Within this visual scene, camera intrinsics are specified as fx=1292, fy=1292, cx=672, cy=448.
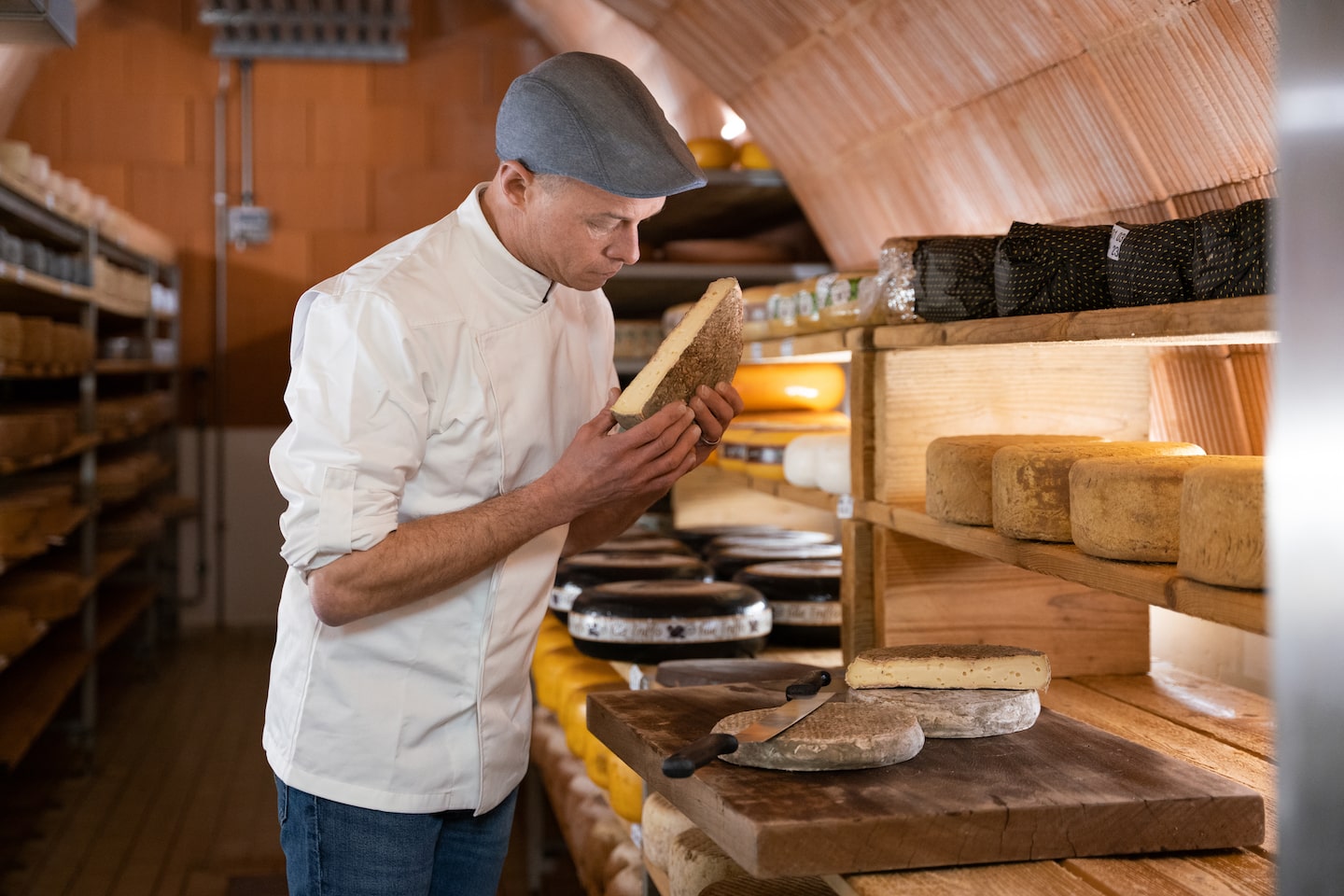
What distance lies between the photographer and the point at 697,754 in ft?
4.29

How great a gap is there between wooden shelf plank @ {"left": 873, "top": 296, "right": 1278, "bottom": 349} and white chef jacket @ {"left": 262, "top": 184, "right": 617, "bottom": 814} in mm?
548

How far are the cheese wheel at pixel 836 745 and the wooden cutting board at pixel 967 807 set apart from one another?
11 millimetres

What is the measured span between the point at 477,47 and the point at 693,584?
547 cm

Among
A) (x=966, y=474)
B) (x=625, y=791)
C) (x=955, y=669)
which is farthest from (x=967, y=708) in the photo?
(x=625, y=791)

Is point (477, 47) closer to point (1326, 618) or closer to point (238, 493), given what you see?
point (238, 493)

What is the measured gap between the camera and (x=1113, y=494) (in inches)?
55.0

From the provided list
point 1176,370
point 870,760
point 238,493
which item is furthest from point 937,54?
point 238,493

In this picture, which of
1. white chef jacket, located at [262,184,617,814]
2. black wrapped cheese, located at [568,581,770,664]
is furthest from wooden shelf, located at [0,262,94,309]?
white chef jacket, located at [262,184,617,814]

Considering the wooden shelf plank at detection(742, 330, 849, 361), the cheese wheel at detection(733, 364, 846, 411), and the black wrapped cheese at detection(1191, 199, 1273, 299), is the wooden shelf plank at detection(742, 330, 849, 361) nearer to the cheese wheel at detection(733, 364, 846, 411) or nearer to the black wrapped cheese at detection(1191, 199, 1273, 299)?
the cheese wheel at detection(733, 364, 846, 411)

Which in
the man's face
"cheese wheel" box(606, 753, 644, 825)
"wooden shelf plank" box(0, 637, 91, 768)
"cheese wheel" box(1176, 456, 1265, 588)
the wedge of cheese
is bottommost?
"wooden shelf plank" box(0, 637, 91, 768)

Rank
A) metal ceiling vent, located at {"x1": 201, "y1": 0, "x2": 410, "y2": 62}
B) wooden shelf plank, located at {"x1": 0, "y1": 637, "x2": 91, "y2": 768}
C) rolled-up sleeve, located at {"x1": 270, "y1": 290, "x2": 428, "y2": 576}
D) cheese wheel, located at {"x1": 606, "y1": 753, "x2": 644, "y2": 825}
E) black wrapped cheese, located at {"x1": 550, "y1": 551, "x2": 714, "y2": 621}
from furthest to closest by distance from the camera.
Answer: metal ceiling vent, located at {"x1": 201, "y1": 0, "x2": 410, "y2": 62} < wooden shelf plank, located at {"x1": 0, "y1": 637, "x2": 91, "y2": 768} < black wrapped cheese, located at {"x1": 550, "y1": 551, "x2": 714, "y2": 621} < cheese wheel, located at {"x1": 606, "y1": 753, "x2": 644, "y2": 825} < rolled-up sleeve, located at {"x1": 270, "y1": 290, "x2": 428, "y2": 576}

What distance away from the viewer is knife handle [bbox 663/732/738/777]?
4.20 ft

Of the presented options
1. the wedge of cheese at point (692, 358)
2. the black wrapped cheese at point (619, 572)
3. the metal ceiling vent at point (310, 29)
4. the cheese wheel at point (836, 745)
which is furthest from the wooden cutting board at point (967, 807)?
the metal ceiling vent at point (310, 29)

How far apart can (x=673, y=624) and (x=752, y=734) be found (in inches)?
41.8
